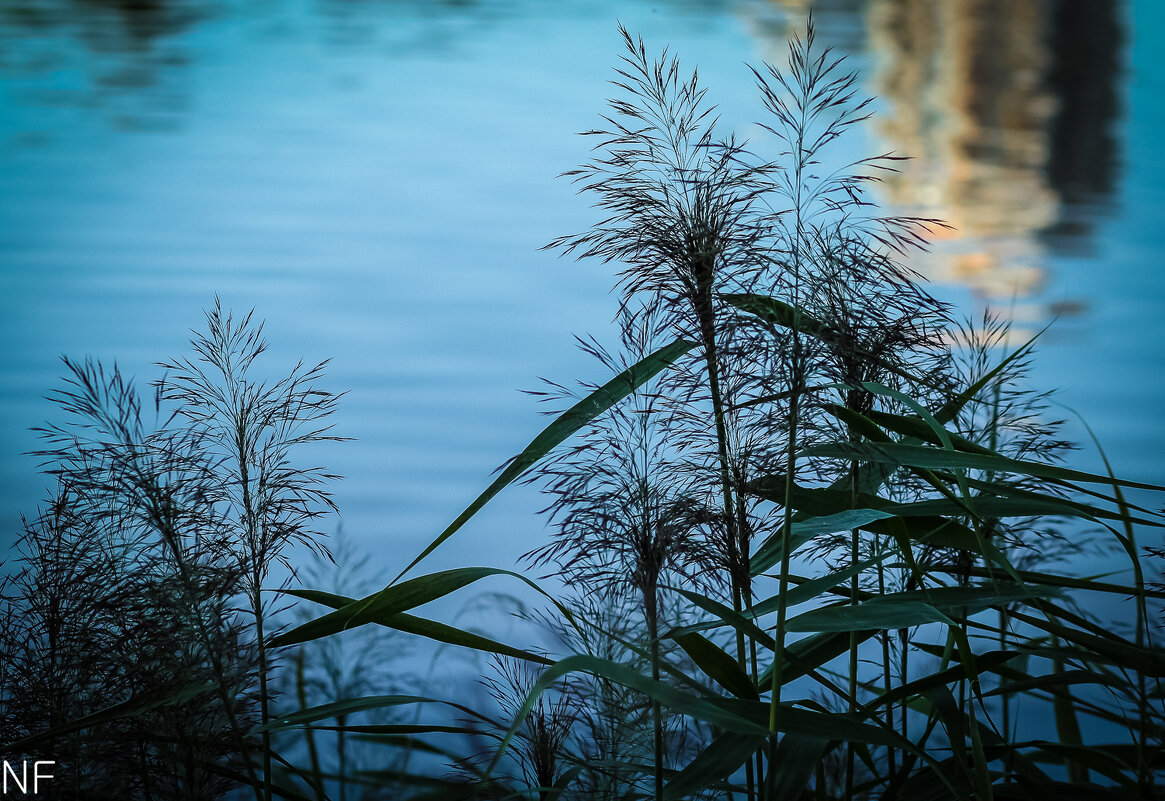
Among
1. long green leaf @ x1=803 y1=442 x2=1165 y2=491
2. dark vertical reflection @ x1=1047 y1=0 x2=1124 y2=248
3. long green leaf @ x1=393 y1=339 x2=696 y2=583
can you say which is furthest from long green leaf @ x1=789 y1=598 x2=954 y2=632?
dark vertical reflection @ x1=1047 y1=0 x2=1124 y2=248

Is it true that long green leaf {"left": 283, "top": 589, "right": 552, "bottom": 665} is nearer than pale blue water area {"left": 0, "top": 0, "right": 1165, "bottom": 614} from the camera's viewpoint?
Yes

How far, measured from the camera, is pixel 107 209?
5570mm

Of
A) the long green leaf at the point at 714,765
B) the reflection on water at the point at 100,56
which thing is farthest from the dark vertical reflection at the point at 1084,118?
the reflection on water at the point at 100,56

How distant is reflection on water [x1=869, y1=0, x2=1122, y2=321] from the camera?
5145mm

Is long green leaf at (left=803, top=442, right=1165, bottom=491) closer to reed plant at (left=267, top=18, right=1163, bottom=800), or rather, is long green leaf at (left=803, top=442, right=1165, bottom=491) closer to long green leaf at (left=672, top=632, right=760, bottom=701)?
reed plant at (left=267, top=18, right=1163, bottom=800)

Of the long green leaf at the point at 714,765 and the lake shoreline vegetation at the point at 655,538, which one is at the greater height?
the lake shoreline vegetation at the point at 655,538

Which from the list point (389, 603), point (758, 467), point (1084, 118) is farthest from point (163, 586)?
point (1084, 118)

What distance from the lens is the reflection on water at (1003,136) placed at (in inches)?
203

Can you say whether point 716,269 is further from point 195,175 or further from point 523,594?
point 195,175

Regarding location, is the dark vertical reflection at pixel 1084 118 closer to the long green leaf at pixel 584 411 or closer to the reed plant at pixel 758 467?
the reed plant at pixel 758 467

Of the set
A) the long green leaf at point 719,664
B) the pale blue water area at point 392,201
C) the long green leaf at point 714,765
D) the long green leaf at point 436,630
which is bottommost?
the long green leaf at point 714,765

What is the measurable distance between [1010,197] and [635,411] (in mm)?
5660

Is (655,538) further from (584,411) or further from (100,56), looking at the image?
(100,56)

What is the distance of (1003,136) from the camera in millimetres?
7254
